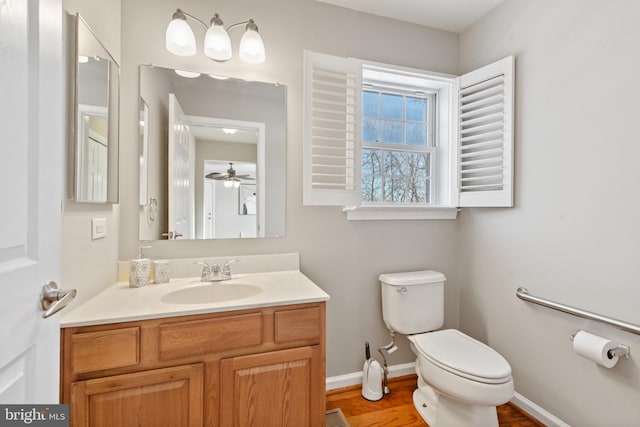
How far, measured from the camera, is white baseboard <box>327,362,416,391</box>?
201cm

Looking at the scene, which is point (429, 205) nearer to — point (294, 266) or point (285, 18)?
point (294, 266)

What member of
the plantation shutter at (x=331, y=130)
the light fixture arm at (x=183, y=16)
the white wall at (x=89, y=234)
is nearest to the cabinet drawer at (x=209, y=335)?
the white wall at (x=89, y=234)

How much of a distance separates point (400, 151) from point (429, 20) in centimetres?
89

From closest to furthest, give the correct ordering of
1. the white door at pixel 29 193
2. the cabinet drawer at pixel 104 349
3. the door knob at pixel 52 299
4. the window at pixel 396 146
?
the white door at pixel 29 193 < the door knob at pixel 52 299 < the cabinet drawer at pixel 104 349 < the window at pixel 396 146

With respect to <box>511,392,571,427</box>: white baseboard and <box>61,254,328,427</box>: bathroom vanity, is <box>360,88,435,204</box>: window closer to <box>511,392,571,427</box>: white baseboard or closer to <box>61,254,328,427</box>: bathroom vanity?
<box>61,254,328,427</box>: bathroom vanity

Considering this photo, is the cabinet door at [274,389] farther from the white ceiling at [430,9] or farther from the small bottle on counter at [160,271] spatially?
the white ceiling at [430,9]

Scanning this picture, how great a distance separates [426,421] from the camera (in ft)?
5.68

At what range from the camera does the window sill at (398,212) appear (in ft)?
6.68

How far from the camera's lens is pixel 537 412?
5.70 feet

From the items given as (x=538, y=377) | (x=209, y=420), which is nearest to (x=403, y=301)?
(x=538, y=377)

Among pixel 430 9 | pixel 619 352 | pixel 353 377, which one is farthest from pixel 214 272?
pixel 430 9

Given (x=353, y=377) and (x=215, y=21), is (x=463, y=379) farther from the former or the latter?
(x=215, y=21)

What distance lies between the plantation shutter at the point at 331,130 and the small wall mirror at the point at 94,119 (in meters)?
0.96

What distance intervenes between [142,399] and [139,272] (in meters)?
0.59
